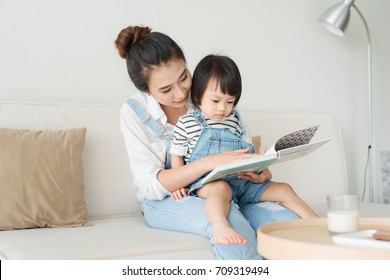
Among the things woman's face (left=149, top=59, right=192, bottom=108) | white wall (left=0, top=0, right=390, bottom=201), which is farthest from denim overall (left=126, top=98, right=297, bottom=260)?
white wall (left=0, top=0, right=390, bottom=201)

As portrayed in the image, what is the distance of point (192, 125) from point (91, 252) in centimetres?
54

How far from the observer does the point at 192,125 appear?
5.84ft

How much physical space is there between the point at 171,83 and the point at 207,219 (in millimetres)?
466

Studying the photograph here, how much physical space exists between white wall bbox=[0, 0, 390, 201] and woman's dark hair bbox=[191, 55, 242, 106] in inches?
28.1

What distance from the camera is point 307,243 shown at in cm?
108

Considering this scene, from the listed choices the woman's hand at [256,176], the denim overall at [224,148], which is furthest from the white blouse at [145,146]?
the woman's hand at [256,176]

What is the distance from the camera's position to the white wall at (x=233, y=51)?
222 centimetres

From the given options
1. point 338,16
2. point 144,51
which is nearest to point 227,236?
point 144,51

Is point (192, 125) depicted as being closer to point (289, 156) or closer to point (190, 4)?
point (289, 156)

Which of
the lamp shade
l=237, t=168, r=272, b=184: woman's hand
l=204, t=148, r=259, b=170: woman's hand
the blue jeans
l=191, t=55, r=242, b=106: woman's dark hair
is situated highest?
the lamp shade

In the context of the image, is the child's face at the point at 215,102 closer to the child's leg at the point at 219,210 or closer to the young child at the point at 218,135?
the young child at the point at 218,135

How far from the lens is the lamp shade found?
285 centimetres

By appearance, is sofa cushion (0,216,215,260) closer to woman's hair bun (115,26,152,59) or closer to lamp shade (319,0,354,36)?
woman's hair bun (115,26,152,59)
